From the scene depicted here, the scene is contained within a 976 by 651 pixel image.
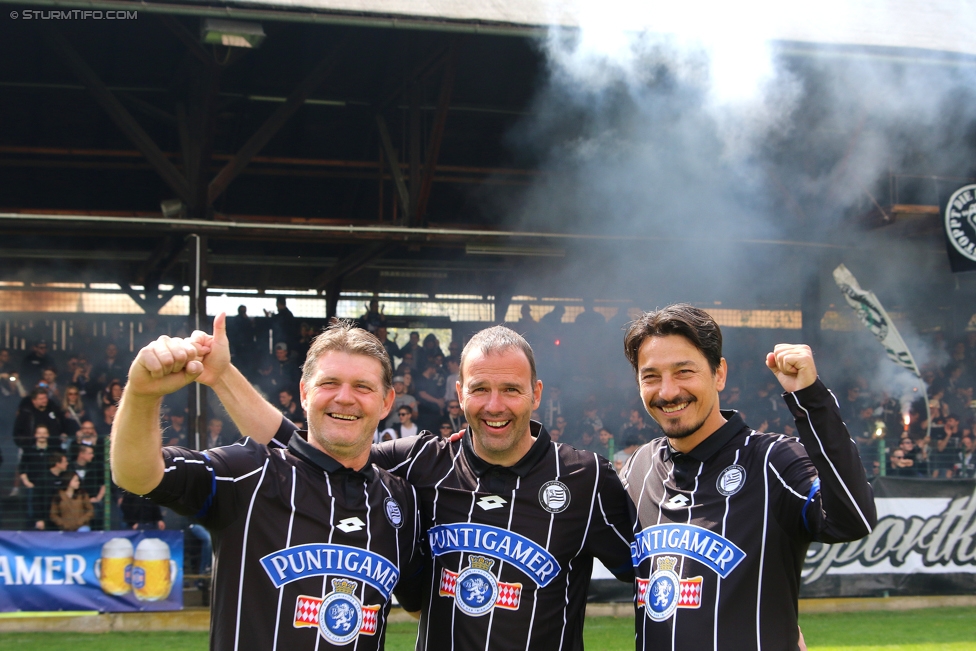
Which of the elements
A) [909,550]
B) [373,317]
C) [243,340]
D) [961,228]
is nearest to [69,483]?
[243,340]

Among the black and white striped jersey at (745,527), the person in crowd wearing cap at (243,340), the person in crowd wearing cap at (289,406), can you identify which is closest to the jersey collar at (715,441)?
the black and white striped jersey at (745,527)

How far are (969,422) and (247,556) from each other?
454 inches

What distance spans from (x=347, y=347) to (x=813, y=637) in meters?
5.69

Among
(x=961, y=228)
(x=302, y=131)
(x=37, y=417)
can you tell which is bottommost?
(x=37, y=417)

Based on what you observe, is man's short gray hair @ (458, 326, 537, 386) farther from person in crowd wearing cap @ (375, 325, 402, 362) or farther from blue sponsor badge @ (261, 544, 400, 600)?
person in crowd wearing cap @ (375, 325, 402, 362)

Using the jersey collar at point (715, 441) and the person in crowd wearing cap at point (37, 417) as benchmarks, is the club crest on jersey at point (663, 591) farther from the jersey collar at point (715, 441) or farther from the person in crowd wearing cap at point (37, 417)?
the person in crowd wearing cap at point (37, 417)

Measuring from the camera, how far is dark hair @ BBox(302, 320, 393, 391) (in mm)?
2768

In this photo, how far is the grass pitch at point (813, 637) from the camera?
6.65 meters

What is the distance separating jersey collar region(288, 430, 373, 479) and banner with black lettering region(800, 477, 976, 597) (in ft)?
20.8

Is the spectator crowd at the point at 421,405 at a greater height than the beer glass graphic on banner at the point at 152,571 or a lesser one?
greater

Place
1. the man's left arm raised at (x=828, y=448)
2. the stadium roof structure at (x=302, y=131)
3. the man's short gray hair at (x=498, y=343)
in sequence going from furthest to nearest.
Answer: the stadium roof structure at (x=302, y=131), the man's short gray hair at (x=498, y=343), the man's left arm raised at (x=828, y=448)

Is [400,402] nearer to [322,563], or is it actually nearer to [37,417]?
[37,417]

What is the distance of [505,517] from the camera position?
9.49 ft

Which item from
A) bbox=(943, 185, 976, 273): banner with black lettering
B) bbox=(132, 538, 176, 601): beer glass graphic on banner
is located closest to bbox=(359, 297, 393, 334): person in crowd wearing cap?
bbox=(132, 538, 176, 601): beer glass graphic on banner
